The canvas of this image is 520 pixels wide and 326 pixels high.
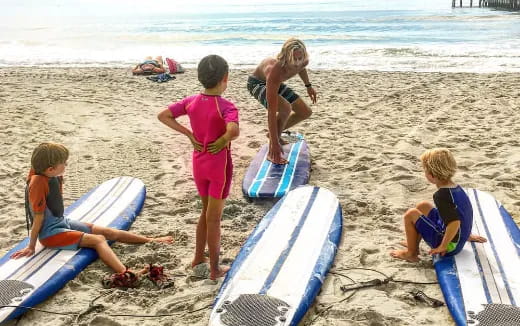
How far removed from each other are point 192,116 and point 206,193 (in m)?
0.53

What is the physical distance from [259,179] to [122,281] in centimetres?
209

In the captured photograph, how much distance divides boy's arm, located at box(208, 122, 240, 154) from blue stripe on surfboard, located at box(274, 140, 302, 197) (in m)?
1.75

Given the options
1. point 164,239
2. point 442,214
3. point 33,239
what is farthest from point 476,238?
point 33,239

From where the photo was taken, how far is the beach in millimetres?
3115

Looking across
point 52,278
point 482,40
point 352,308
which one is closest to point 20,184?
point 52,278

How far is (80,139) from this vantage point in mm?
6875

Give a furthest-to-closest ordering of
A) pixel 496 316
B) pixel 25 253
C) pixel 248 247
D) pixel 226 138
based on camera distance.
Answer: pixel 248 247
pixel 25 253
pixel 226 138
pixel 496 316

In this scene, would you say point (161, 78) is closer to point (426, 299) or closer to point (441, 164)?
point (441, 164)

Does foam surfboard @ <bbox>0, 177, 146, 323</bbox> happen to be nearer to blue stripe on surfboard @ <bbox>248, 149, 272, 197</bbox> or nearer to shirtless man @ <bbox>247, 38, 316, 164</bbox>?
blue stripe on surfboard @ <bbox>248, 149, 272, 197</bbox>

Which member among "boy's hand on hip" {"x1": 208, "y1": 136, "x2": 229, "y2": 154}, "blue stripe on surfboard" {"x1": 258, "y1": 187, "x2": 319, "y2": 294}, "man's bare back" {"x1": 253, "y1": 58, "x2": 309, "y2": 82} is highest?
"man's bare back" {"x1": 253, "y1": 58, "x2": 309, "y2": 82}

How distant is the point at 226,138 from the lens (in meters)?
2.98

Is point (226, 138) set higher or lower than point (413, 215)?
higher

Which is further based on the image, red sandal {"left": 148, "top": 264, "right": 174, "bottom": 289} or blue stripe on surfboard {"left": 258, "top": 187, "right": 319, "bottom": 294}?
red sandal {"left": 148, "top": 264, "right": 174, "bottom": 289}

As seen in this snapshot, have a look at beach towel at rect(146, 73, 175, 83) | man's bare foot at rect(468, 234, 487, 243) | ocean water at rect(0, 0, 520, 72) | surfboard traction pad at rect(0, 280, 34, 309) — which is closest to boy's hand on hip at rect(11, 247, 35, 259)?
surfboard traction pad at rect(0, 280, 34, 309)
